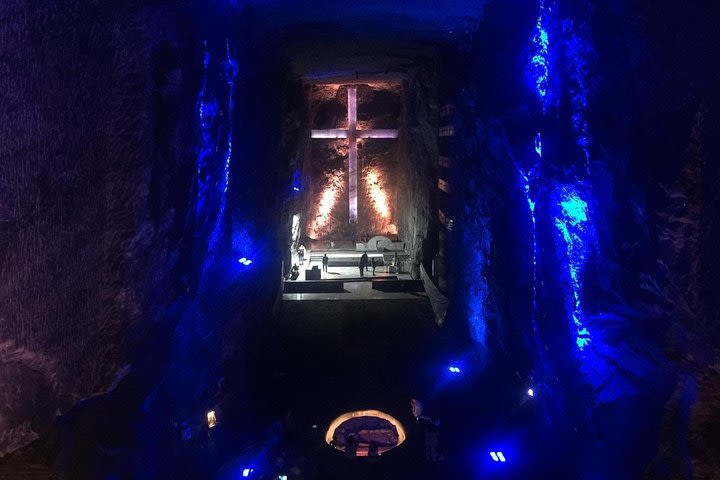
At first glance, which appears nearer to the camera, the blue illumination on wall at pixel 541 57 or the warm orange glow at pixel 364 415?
the blue illumination on wall at pixel 541 57

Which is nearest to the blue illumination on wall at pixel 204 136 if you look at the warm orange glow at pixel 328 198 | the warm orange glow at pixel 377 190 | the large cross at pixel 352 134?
the large cross at pixel 352 134

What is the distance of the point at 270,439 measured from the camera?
327 inches

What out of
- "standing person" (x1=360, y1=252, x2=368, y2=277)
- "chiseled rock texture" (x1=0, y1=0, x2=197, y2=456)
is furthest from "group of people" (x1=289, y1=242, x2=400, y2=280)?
"chiseled rock texture" (x1=0, y1=0, x2=197, y2=456)

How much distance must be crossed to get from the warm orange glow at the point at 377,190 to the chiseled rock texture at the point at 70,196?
38.8 feet

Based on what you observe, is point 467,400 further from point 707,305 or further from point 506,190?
point 707,305

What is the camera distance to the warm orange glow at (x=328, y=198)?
16.1 metres

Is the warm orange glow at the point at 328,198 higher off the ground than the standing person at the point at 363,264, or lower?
higher

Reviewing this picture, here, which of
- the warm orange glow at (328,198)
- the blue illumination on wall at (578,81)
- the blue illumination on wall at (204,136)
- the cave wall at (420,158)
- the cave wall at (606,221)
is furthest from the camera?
the warm orange glow at (328,198)

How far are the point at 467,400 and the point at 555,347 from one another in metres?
3.18

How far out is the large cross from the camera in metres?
15.1

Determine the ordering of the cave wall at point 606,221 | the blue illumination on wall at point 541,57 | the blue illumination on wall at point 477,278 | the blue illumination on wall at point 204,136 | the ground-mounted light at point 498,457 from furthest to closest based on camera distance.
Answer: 1. the blue illumination on wall at point 477,278
2. the ground-mounted light at point 498,457
3. the blue illumination on wall at point 541,57
4. the blue illumination on wall at point 204,136
5. the cave wall at point 606,221

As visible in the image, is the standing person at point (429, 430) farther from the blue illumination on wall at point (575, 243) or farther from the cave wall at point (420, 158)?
the cave wall at point (420, 158)

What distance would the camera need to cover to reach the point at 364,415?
906 cm

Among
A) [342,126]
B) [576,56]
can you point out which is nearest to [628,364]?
[576,56]
